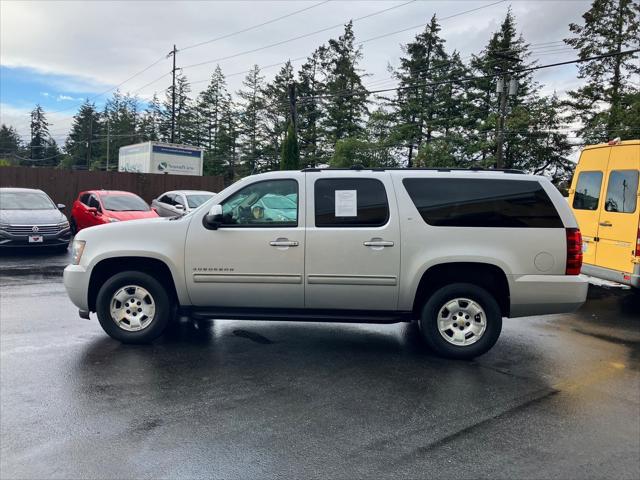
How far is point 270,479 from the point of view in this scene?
307 cm

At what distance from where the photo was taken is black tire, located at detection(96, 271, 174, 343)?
554 cm

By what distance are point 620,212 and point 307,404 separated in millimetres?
6601

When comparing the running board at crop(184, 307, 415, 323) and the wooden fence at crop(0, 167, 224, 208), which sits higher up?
the wooden fence at crop(0, 167, 224, 208)

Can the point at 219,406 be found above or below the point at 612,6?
below


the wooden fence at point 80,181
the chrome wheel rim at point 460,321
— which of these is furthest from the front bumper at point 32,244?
the chrome wheel rim at point 460,321

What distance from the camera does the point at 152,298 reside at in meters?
5.57

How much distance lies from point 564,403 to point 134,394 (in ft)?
12.2

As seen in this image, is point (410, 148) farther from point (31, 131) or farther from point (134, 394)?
point (31, 131)

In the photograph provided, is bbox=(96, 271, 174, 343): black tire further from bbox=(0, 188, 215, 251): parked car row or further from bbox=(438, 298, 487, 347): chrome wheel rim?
bbox=(0, 188, 215, 251): parked car row

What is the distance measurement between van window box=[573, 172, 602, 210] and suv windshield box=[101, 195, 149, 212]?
37.2 ft

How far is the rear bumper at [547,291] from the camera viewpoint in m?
5.23

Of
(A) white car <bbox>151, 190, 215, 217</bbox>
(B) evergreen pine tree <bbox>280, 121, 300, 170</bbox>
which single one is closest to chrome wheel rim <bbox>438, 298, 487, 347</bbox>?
(A) white car <bbox>151, 190, 215, 217</bbox>

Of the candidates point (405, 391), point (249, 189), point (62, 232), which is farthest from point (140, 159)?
point (405, 391)

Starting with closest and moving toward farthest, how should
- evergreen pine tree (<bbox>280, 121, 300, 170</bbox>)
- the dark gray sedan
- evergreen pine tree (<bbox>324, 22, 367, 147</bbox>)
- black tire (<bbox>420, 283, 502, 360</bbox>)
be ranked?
black tire (<bbox>420, 283, 502, 360</bbox>)
the dark gray sedan
evergreen pine tree (<bbox>280, 121, 300, 170</bbox>)
evergreen pine tree (<bbox>324, 22, 367, 147</bbox>)
